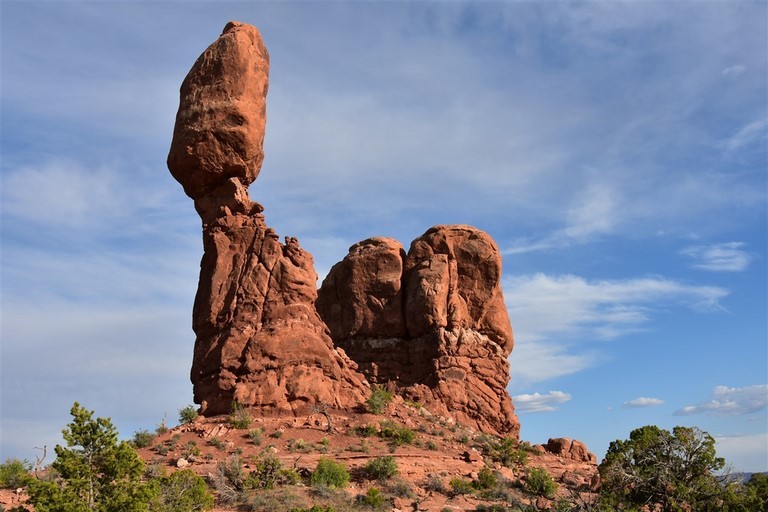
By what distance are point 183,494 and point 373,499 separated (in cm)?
661

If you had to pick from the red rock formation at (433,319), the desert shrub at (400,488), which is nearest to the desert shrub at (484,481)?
the desert shrub at (400,488)

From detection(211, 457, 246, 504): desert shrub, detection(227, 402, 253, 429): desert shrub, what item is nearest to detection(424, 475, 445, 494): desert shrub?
detection(211, 457, 246, 504): desert shrub

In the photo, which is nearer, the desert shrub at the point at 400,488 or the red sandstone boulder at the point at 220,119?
the desert shrub at the point at 400,488

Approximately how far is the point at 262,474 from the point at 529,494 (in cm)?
1046

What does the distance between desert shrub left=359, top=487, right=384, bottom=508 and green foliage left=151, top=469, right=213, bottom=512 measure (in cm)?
507

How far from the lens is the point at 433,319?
133ft

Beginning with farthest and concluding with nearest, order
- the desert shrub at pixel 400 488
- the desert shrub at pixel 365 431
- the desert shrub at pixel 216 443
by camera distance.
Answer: the desert shrub at pixel 365 431
the desert shrub at pixel 216 443
the desert shrub at pixel 400 488

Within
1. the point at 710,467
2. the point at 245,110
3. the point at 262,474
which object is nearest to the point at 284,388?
the point at 262,474

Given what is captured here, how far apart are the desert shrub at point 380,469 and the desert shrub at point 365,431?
3.01m

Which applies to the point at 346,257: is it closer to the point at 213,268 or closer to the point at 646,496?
the point at 213,268

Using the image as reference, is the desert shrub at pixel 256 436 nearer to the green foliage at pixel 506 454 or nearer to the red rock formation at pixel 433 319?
the green foliage at pixel 506 454

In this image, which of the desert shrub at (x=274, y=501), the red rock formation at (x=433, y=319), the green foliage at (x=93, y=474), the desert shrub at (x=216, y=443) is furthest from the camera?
the red rock formation at (x=433, y=319)

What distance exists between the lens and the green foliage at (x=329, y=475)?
960 inches

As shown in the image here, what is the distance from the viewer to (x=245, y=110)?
3183 centimetres
